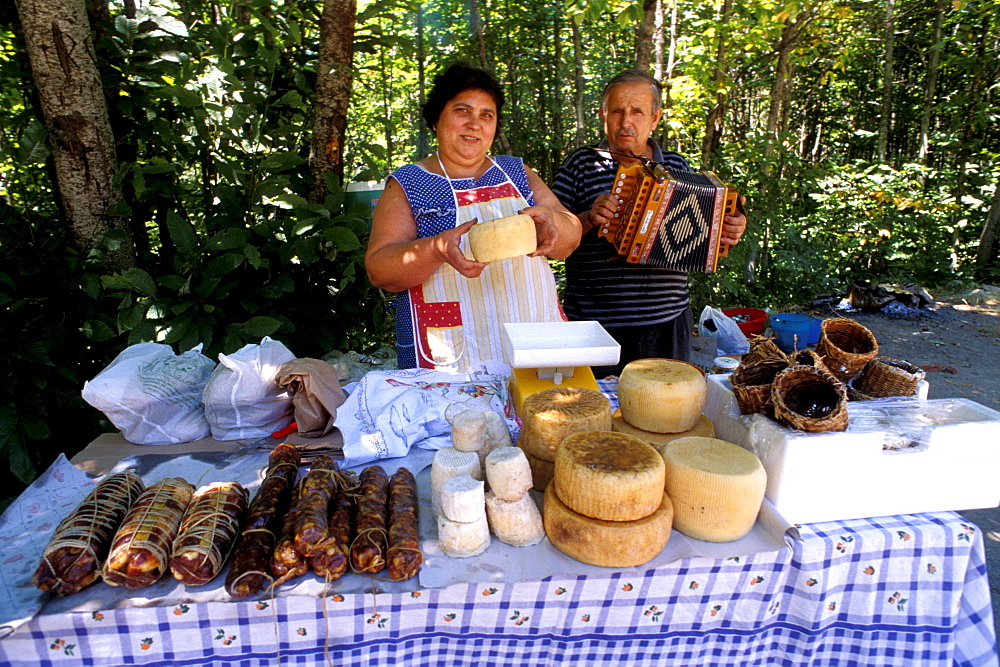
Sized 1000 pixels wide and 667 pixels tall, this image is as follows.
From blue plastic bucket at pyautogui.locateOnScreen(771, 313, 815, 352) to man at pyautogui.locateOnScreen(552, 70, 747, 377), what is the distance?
10.1 ft

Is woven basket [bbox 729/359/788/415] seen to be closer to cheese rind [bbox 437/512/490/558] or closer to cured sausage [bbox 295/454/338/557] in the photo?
cheese rind [bbox 437/512/490/558]

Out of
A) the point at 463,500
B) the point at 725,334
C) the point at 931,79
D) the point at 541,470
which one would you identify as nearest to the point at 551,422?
the point at 541,470

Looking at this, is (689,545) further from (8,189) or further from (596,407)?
(8,189)

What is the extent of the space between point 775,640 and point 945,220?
34.7ft

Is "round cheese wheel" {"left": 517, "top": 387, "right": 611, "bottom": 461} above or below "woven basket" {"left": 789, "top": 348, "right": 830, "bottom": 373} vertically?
below

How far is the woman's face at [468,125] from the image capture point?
8.45 feet

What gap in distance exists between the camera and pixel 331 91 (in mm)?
4219

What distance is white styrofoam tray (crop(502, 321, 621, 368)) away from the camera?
2.05 meters

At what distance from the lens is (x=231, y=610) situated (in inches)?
56.6

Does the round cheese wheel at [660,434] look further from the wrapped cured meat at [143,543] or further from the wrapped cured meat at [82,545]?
the wrapped cured meat at [82,545]

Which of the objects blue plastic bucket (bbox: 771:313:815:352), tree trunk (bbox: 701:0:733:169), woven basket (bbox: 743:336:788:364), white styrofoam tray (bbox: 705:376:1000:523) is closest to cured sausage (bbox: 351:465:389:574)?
white styrofoam tray (bbox: 705:376:1000:523)

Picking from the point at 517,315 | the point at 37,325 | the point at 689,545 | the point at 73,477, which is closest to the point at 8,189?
the point at 37,325

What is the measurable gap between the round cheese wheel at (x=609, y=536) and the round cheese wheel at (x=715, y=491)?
0.08m

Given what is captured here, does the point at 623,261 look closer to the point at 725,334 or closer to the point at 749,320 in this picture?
the point at 725,334
